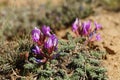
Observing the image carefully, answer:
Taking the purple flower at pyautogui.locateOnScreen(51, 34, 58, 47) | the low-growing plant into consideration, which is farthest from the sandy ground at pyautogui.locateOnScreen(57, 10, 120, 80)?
the purple flower at pyautogui.locateOnScreen(51, 34, 58, 47)

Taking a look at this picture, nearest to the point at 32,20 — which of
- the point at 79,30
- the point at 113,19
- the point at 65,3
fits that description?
the point at 65,3

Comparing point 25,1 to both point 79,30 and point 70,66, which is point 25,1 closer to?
point 79,30

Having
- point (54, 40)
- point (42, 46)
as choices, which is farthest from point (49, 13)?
point (54, 40)

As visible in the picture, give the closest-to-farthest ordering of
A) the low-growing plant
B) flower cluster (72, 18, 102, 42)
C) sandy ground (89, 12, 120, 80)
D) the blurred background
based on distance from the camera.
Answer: the low-growing plant < sandy ground (89, 12, 120, 80) < flower cluster (72, 18, 102, 42) < the blurred background

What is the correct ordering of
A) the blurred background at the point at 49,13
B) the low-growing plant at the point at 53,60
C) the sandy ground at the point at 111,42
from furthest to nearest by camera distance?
1. the blurred background at the point at 49,13
2. the sandy ground at the point at 111,42
3. the low-growing plant at the point at 53,60

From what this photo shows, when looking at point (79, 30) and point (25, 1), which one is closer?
point (79, 30)

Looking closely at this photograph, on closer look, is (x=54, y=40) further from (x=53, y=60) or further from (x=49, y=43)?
(x=53, y=60)

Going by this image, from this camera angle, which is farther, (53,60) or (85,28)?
(85,28)

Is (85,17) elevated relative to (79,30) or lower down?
lower down

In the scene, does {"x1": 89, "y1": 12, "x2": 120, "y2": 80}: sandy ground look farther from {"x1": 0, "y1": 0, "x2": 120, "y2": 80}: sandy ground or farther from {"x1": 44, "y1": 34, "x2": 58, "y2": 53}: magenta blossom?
{"x1": 44, "y1": 34, "x2": 58, "y2": 53}: magenta blossom

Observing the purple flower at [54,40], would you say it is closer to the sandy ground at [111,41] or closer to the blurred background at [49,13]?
the sandy ground at [111,41]

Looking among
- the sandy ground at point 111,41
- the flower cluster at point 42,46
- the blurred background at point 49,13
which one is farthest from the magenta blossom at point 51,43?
the blurred background at point 49,13
